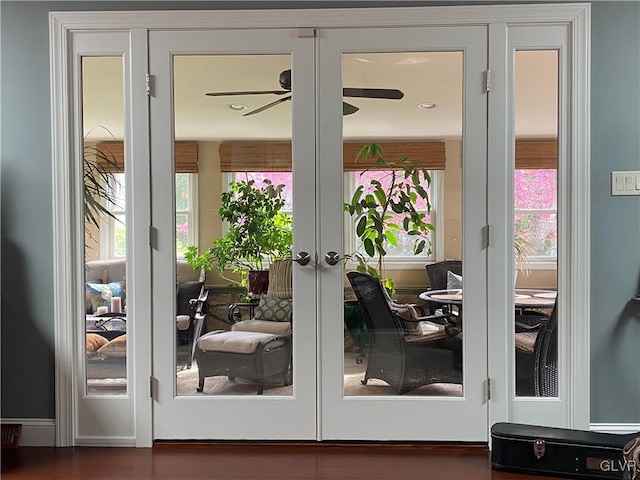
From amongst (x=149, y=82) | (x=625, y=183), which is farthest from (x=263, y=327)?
(x=625, y=183)

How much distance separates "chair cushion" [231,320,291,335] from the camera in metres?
2.68

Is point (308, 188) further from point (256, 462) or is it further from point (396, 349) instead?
point (256, 462)

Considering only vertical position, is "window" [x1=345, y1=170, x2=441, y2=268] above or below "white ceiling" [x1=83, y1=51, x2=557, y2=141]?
below

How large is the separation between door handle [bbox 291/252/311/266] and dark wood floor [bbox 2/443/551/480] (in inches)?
35.6

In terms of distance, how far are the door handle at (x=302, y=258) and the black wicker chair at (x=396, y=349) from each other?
0.22 meters

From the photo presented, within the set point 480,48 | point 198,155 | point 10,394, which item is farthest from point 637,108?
point 10,394

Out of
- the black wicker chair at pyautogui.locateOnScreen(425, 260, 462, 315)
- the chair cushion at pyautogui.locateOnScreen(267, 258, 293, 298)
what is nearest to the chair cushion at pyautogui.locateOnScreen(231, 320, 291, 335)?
the chair cushion at pyautogui.locateOnScreen(267, 258, 293, 298)

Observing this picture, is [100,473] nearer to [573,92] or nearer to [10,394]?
[10,394]

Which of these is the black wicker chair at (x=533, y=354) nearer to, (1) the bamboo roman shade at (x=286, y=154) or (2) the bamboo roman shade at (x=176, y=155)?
(1) the bamboo roman shade at (x=286, y=154)

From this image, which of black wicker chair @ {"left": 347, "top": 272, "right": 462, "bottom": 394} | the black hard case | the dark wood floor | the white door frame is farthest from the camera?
black wicker chair @ {"left": 347, "top": 272, "right": 462, "bottom": 394}

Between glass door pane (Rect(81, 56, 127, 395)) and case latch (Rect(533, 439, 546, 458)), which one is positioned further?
glass door pane (Rect(81, 56, 127, 395))

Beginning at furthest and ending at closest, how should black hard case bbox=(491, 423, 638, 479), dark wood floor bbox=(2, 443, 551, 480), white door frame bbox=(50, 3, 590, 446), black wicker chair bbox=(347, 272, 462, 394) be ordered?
black wicker chair bbox=(347, 272, 462, 394) → white door frame bbox=(50, 3, 590, 446) → dark wood floor bbox=(2, 443, 551, 480) → black hard case bbox=(491, 423, 638, 479)

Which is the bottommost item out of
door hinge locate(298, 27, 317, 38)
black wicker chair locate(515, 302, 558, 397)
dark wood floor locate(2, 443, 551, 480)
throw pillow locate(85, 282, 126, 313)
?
dark wood floor locate(2, 443, 551, 480)

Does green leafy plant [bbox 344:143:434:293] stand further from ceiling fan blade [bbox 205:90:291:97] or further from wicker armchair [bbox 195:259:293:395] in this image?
ceiling fan blade [bbox 205:90:291:97]
